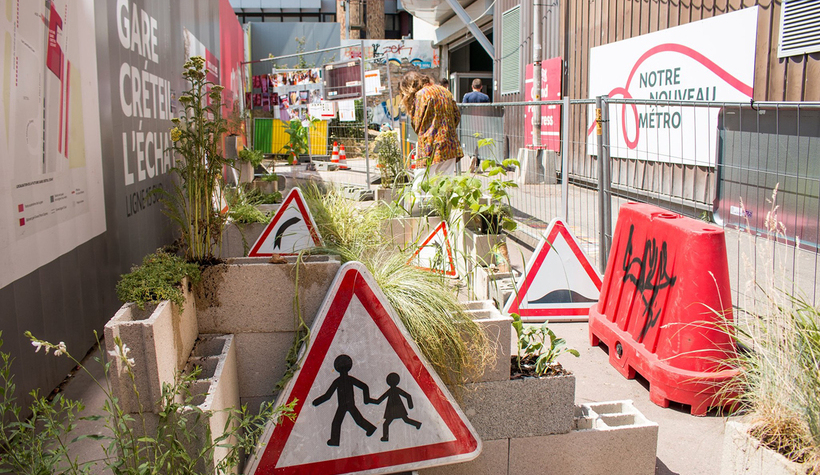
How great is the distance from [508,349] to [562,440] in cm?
49

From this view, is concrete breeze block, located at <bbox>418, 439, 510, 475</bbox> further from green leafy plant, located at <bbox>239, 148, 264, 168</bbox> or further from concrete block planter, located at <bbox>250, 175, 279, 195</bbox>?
green leafy plant, located at <bbox>239, 148, 264, 168</bbox>

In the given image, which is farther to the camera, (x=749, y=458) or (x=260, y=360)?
(x=260, y=360)

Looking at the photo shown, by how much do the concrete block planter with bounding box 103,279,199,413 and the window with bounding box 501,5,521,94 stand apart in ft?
49.4

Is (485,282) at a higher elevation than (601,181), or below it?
below

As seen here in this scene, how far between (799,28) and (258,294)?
6.72m

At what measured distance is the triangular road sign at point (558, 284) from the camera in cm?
512

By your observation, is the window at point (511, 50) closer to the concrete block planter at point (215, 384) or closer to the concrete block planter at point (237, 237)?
the concrete block planter at point (237, 237)

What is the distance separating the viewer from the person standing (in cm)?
777

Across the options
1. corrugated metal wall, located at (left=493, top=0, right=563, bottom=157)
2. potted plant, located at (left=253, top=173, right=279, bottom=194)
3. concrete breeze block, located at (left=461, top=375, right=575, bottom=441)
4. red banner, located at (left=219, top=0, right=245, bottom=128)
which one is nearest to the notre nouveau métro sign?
corrugated metal wall, located at (left=493, top=0, right=563, bottom=157)

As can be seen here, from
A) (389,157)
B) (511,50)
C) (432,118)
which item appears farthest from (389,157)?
(511,50)

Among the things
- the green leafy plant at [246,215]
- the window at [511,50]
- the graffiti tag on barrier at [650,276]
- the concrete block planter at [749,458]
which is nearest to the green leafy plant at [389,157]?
the green leafy plant at [246,215]

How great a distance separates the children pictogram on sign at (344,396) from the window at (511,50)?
14.8 meters

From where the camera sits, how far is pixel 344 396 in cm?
260

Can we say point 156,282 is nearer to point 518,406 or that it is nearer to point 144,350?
point 144,350
